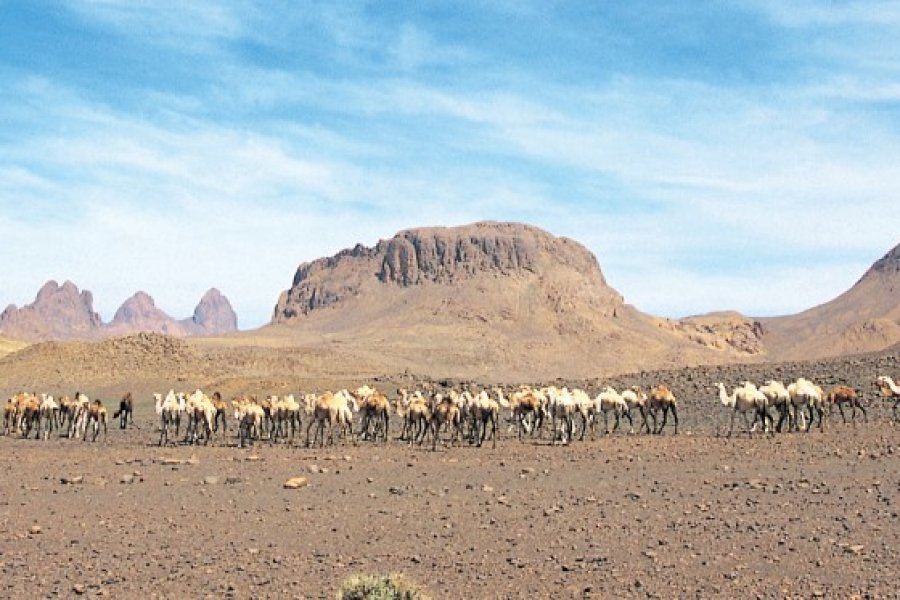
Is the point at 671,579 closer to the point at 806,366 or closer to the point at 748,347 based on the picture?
the point at 806,366

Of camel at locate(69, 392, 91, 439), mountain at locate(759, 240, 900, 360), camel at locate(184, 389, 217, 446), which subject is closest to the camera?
camel at locate(184, 389, 217, 446)

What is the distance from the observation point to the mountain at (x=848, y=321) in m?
147

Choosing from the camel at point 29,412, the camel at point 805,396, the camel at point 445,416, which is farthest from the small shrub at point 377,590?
the camel at point 29,412

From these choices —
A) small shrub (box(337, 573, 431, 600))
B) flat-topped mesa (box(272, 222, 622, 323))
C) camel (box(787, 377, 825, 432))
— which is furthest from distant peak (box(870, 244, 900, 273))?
small shrub (box(337, 573, 431, 600))

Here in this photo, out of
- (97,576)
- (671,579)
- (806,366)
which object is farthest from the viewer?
(806,366)

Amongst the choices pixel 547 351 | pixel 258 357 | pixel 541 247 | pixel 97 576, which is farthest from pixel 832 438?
pixel 541 247

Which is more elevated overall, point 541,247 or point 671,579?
point 541,247

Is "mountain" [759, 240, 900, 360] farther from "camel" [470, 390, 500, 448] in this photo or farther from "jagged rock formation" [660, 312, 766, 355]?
"camel" [470, 390, 500, 448]

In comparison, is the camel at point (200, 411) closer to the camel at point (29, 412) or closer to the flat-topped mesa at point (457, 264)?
the camel at point (29, 412)

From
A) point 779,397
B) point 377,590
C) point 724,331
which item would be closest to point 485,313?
point 724,331

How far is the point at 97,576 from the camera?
12.4 metres

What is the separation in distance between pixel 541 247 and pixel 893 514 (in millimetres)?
154181

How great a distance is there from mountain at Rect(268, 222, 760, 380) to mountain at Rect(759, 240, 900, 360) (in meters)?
7.58

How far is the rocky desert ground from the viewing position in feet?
38.7
